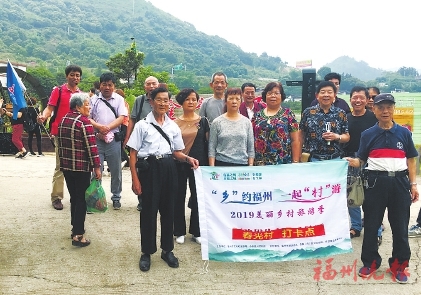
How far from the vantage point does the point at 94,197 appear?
418 cm

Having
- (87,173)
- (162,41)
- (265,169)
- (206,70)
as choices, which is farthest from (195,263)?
(162,41)

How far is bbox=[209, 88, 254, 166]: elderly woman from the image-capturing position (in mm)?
4020

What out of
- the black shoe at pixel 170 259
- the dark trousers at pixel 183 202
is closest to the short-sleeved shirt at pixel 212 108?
the dark trousers at pixel 183 202

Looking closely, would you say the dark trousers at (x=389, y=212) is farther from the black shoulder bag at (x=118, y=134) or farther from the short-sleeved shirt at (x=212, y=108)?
the black shoulder bag at (x=118, y=134)

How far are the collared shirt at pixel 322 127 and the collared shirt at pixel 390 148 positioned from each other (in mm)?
538

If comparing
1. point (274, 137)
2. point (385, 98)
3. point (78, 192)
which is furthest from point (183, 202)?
point (385, 98)

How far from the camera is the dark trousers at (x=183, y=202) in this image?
4.23m

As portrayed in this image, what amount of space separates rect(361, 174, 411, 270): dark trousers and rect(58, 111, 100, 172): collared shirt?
2.67m

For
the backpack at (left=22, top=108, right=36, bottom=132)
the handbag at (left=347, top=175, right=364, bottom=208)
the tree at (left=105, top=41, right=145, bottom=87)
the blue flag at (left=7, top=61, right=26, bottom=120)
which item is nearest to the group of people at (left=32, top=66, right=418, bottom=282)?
the handbag at (left=347, top=175, right=364, bottom=208)

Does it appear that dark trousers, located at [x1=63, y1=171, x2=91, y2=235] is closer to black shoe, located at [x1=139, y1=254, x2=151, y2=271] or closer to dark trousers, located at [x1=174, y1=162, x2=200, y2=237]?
black shoe, located at [x1=139, y1=254, x2=151, y2=271]

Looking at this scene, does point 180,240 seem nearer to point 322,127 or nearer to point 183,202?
point 183,202

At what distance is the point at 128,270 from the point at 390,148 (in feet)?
8.58

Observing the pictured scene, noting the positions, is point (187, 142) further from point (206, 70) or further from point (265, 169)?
point (206, 70)

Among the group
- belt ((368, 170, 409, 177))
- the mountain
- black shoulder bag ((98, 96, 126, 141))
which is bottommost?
belt ((368, 170, 409, 177))
